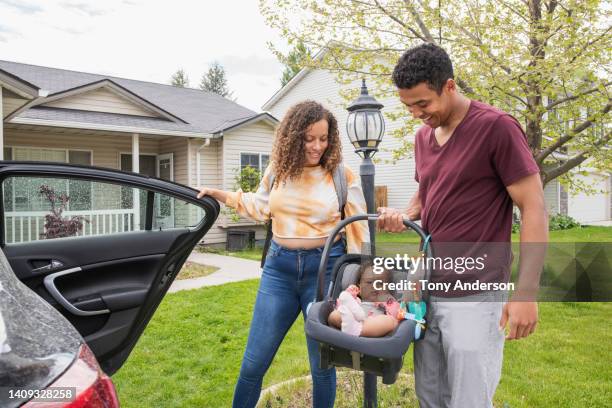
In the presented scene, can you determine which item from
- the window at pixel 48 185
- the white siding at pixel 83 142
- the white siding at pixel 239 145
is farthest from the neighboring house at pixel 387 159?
the window at pixel 48 185

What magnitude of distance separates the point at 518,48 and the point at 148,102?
30.1ft

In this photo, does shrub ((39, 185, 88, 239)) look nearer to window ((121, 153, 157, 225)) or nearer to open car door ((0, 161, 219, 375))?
window ((121, 153, 157, 225))

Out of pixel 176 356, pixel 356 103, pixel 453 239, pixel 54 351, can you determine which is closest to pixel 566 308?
pixel 356 103

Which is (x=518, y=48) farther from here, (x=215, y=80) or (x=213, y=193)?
(x=215, y=80)

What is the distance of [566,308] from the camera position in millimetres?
6539

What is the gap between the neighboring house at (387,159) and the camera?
1661cm

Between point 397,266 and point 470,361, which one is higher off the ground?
point 397,266

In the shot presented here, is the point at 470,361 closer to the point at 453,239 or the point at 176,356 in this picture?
the point at 453,239

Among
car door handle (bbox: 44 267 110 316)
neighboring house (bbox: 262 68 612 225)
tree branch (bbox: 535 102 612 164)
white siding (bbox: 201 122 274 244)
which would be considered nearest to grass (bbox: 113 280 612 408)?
car door handle (bbox: 44 267 110 316)

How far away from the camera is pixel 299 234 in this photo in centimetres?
256

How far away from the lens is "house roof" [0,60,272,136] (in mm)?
10305

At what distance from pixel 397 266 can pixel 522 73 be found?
394 cm

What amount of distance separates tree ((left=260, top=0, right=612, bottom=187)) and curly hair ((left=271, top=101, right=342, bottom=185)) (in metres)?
3.35

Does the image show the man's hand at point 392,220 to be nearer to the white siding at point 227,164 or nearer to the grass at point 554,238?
the grass at point 554,238
